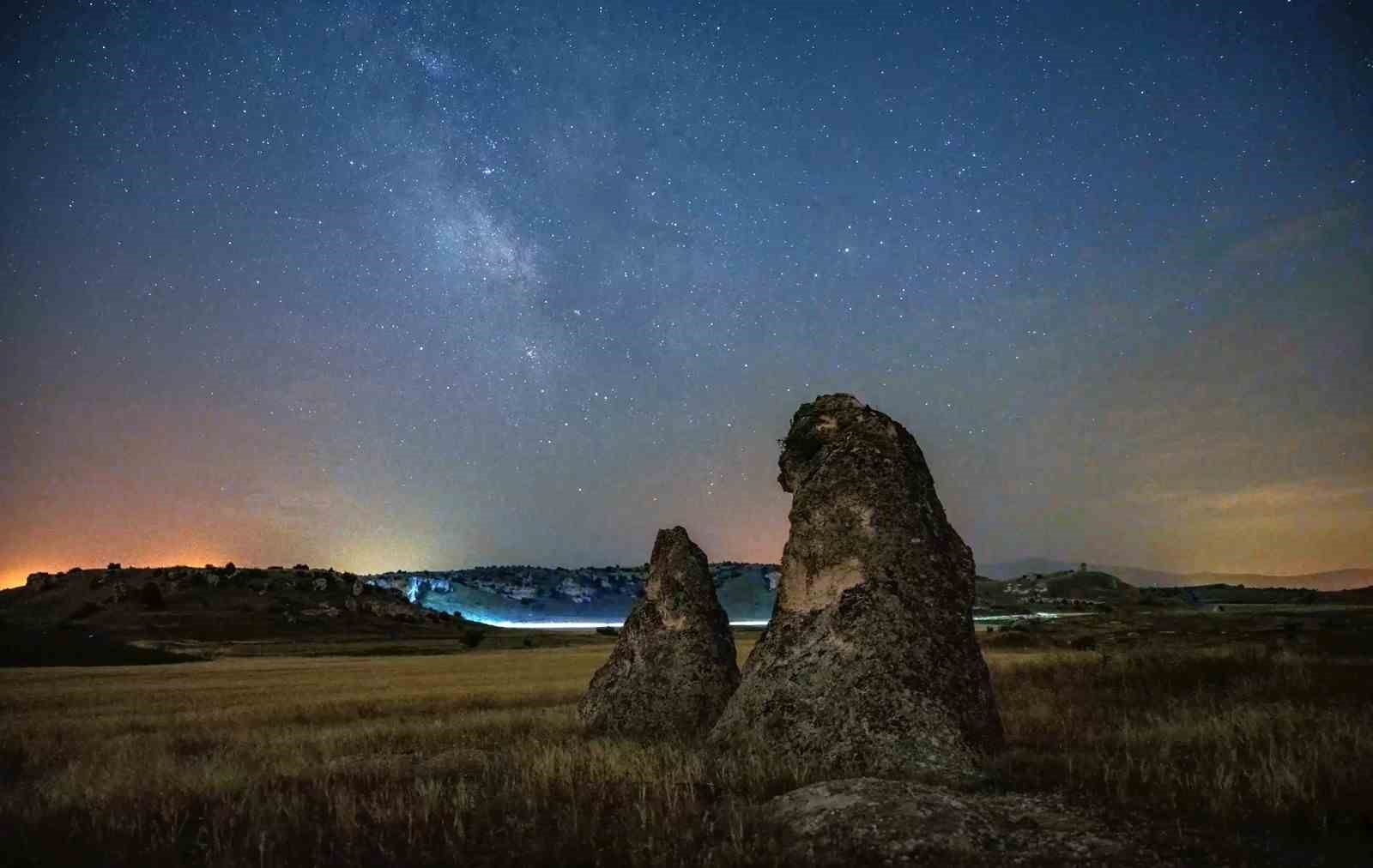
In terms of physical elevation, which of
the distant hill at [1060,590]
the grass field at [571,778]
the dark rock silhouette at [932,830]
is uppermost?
the dark rock silhouette at [932,830]

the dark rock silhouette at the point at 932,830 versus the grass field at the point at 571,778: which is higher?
the dark rock silhouette at the point at 932,830

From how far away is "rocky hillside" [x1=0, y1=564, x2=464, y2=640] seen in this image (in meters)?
97.7

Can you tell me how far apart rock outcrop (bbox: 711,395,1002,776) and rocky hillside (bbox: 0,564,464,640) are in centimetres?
9395

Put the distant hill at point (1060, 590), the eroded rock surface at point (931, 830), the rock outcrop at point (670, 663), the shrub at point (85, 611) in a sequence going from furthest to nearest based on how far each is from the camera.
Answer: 1. the distant hill at point (1060, 590)
2. the shrub at point (85, 611)
3. the rock outcrop at point (670, 663)
4. the eroded rock surface at point (931, 830)

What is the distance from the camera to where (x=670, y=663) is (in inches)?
715

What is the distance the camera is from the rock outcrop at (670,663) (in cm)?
1759

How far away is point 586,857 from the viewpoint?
731 cm

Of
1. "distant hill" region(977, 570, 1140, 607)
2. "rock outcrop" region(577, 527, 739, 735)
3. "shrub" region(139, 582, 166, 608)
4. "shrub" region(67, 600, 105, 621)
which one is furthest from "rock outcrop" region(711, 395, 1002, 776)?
"distant hill" region(977, 570, 1140, 607)

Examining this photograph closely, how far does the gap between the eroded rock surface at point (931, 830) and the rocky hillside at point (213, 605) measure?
9862 centimetres

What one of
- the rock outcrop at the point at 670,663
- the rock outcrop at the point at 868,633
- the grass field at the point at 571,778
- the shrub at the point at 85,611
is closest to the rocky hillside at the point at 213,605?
the shrub at the point at 85,611

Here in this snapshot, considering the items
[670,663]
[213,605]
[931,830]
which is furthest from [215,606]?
[931,830]

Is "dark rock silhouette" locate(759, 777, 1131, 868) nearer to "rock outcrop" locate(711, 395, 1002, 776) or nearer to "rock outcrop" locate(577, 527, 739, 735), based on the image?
"rock outcrop" locate(711, 395, 1002, 776)

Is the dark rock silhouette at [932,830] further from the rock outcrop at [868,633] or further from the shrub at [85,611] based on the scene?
the shrub at [85,611]

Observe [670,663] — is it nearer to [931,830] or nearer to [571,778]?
[571,778]
